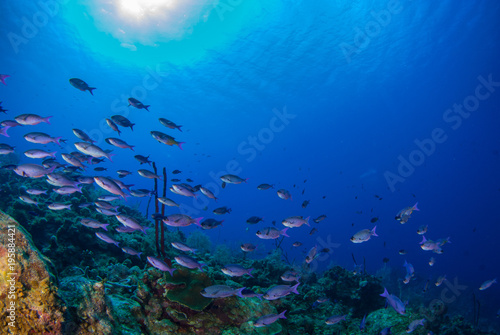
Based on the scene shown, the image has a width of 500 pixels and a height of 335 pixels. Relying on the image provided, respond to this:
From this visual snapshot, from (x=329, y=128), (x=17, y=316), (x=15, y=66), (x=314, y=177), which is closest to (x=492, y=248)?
(x=314, y=177)

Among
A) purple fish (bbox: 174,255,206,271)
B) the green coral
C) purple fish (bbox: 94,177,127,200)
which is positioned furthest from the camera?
purple fish (bbox: 94,177,127,200)

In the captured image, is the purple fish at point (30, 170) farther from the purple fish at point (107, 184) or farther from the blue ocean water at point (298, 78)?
the blue ocean water at point (298, 78)

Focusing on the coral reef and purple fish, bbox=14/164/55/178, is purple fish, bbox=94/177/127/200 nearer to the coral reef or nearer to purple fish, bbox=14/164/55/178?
purple fish, bbox=14/164/55/178

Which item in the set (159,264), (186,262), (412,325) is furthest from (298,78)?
(159,264)

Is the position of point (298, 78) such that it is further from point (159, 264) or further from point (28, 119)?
point (159, 264)

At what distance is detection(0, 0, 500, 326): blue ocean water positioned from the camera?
85.1 feet

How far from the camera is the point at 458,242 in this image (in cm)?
8356

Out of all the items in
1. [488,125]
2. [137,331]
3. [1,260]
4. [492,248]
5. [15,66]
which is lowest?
[137,331]

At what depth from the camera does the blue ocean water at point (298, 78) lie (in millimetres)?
25953

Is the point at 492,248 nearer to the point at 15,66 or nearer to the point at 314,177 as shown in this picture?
the point at 314,177

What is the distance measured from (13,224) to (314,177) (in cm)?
10479

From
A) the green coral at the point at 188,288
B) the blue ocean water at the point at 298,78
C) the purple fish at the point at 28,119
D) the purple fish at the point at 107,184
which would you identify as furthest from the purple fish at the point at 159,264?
the blue ocean water at the point at 298,78

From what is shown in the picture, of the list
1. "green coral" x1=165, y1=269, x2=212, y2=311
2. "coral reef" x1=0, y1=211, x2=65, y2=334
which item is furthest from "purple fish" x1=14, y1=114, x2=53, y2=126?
"green coral" x1=165, y1=269, x2=212, y2=311

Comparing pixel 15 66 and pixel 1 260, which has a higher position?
pixel 15 66
